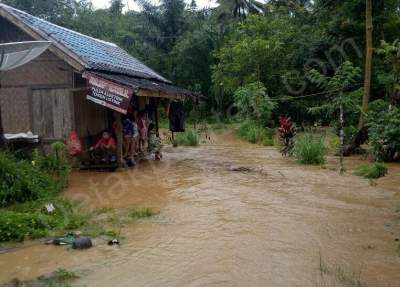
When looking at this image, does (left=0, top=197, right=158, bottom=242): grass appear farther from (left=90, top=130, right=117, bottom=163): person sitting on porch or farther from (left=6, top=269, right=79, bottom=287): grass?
(left=90, top=130, right=117, bottom=163): person sitting on porch

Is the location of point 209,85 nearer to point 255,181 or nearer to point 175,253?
point 255,181

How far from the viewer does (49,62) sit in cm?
1074

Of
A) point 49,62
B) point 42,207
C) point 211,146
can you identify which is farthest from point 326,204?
point 211,146

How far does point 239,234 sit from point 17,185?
3864mm

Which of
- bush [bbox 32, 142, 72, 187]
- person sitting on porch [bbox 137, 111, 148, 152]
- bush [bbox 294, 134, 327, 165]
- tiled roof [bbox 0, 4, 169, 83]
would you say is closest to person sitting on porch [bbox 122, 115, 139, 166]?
person sitting on porch [bbox 137, 111, 148, 152]

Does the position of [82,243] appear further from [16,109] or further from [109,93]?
[16,109]

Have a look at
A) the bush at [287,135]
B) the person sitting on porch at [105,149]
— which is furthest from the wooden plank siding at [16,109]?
the bush at [287,135]

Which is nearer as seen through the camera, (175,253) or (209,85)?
(175,253)

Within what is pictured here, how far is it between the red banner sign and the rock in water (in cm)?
462

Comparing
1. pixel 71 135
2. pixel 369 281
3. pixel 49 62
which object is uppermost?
pixel 49 62

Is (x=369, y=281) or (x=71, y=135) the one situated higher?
(x=71, y=135)

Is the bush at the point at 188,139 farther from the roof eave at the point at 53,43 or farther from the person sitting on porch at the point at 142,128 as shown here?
the roof eave at the point at 53,43

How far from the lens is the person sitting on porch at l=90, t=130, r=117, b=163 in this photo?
36.0 ft

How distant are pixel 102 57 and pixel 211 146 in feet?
24.0
